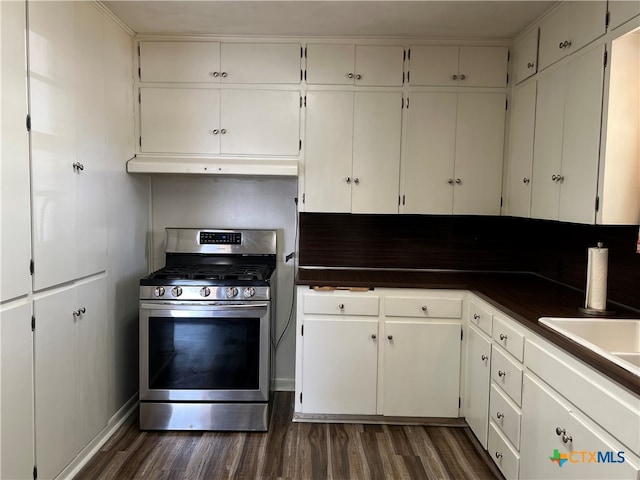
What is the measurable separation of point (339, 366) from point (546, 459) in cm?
127

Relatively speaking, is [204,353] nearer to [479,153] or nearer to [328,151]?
[328,151]

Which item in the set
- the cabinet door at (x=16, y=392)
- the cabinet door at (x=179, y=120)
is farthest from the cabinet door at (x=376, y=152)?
the cabinet door at (x=16, y=392)

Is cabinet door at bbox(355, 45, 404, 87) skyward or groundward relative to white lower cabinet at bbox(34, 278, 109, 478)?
skyward

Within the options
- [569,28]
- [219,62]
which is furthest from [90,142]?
[569,28]

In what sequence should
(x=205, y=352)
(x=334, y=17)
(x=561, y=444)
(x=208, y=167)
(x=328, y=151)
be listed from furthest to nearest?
(x=328, y=151)
(x=208, y=167)
(x=205, y=352)
(x=334, y=17)
(x=561, y=444)

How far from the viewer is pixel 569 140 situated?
2180 millimetres

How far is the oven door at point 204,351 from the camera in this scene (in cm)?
264

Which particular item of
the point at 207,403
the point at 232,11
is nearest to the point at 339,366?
the point at 207,403

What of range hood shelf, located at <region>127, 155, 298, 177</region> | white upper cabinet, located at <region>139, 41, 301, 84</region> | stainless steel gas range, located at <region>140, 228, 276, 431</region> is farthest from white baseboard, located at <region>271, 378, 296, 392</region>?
white upper cabinet, located at <region>139, 41, 301, 84</region>

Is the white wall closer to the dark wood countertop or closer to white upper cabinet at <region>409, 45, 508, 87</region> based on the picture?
the dark wood countertop

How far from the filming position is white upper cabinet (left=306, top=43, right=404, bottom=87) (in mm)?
2881

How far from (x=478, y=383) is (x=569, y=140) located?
1368mm

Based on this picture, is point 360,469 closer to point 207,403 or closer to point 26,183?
point 207,403

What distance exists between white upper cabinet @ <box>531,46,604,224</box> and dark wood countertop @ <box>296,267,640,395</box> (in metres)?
0.43
